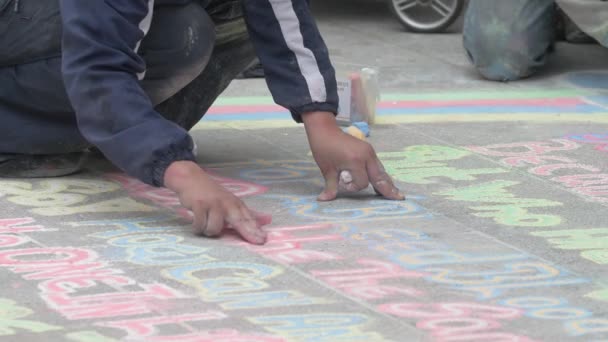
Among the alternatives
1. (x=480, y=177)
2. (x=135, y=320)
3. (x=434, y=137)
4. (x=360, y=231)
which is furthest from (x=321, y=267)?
(x=434, y=137)

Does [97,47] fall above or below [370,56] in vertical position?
above

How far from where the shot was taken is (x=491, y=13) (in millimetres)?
5371

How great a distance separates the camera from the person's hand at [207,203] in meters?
3.01

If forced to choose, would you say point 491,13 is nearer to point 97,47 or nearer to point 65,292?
point 97,47

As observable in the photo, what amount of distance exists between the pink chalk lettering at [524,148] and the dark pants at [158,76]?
31.9 inches

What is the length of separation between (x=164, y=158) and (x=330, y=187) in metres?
0.56

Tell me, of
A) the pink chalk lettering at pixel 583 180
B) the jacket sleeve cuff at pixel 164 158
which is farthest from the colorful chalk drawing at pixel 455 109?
the jacket sleeve cuff at pixel 164 158

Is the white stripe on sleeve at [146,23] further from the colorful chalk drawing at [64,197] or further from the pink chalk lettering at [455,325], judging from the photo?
the pink chalk lettering at [455,325]

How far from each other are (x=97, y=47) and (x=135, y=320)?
32.8 inches

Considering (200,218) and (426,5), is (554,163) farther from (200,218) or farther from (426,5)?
(426,5)

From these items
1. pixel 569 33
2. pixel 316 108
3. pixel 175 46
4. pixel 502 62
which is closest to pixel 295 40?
pixel 316 108

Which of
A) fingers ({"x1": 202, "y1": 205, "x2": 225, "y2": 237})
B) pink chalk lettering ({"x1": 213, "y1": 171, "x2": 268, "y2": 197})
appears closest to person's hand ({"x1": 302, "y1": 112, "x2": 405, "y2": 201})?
pink chalk lettering ({"x1": 213, "y1": 171, "x2": 268, "y2": 197})

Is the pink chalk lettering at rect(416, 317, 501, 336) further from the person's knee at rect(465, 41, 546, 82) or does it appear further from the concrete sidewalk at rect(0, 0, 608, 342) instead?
the person's knee at rect(465, 41, 546, 82)

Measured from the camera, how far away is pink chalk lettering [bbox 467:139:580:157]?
13.3 ft
